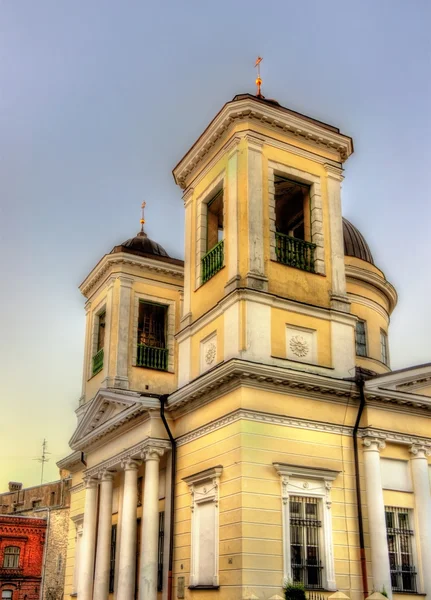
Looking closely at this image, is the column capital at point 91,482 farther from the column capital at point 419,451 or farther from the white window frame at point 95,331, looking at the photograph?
the column capital at point 419,451

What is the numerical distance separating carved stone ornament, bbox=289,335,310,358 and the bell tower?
0.03 metres

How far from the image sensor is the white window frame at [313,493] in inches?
648

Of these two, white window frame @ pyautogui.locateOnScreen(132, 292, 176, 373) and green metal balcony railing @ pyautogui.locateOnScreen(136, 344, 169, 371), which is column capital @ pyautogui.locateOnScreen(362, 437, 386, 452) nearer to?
white window frame @ pyautogui.locateOnScreen(132, 292, 176, 373)

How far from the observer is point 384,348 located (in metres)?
26.7

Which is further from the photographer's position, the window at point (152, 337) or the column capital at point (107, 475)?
the window at point (152, 337)

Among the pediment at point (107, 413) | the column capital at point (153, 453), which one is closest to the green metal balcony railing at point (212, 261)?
the pediment at point (107, 413)

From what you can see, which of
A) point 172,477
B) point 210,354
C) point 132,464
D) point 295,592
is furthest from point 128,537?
point 295,592

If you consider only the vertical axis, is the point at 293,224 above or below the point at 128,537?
above

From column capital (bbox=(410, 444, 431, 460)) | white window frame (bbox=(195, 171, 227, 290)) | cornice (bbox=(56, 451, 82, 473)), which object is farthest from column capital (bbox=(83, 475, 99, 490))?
column capital (bbox=(410, 444, 431, 460))

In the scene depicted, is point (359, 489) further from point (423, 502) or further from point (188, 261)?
point (188, 261)

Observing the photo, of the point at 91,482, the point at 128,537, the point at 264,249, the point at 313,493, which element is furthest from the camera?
the point at 91,482

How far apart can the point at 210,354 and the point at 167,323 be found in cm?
831

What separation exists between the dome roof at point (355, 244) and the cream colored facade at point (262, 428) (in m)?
6.12

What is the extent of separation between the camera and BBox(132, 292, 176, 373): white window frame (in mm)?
26422
